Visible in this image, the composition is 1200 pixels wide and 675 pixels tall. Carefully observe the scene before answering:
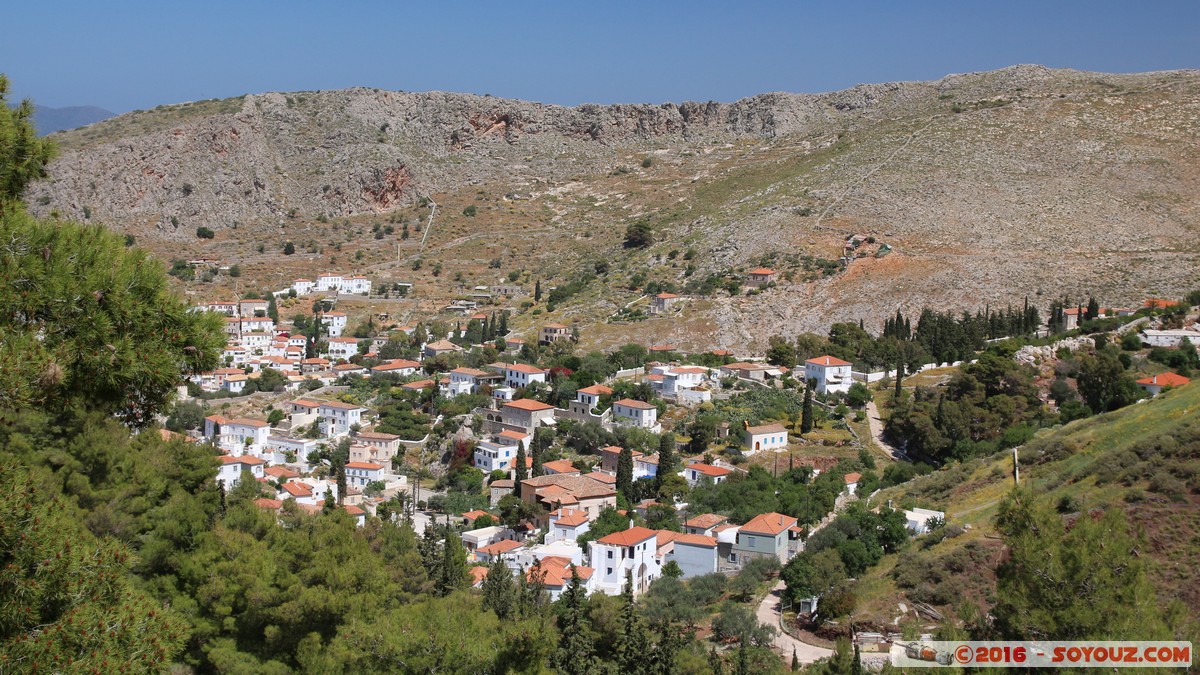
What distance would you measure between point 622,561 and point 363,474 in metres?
14.4

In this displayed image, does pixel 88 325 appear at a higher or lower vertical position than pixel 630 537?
higher

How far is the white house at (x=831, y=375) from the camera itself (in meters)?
38.5

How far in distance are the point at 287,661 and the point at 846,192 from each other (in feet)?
179

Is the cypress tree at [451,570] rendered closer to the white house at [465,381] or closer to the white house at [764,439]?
the white house at [764,439]

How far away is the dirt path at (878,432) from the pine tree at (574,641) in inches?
653

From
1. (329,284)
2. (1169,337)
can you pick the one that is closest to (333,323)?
(329,284)

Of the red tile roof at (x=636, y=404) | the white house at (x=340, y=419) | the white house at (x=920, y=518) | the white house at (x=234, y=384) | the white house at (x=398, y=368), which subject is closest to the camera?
the white house at (x=920, y=518)

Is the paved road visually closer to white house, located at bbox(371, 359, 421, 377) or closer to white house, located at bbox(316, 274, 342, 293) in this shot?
white house, located at bbox(371, 359, 421, 377)

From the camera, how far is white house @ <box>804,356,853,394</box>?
38.5m

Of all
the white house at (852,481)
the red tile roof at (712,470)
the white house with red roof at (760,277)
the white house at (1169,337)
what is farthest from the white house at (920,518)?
the white house with red roof at (760,277)

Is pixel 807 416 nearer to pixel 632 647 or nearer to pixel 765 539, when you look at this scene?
pixel 765 539

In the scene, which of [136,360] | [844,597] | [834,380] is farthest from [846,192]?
[136,360]

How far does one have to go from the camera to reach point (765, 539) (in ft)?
81.6

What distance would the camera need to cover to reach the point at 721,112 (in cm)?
10206
